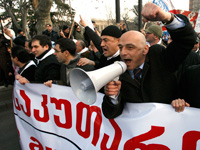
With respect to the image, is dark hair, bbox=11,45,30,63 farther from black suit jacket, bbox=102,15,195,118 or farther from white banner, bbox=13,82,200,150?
black suit jacket, bbox=102,15,195,118

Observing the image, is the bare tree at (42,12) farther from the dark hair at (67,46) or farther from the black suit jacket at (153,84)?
the black suit jacket at (153,84)

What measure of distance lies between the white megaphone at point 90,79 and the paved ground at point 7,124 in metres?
2.66

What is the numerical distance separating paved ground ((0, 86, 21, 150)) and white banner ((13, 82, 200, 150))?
112 cm

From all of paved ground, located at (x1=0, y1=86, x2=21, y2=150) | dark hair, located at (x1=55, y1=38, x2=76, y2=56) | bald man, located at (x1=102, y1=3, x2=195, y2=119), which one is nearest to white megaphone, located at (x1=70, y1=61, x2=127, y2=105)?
bald man, located at (x1=102, y1=3, x2=195, y2=119)

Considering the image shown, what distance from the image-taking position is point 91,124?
1.98m

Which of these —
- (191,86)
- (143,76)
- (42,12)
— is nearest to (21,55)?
(143,76)

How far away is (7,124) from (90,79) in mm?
3927

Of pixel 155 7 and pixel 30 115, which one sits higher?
pixel 155 7

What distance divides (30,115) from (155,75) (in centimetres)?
171

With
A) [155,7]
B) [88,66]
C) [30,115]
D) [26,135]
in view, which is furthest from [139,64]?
[26,135]

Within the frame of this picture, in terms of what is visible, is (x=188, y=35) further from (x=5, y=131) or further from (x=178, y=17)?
(x=5, y=131)

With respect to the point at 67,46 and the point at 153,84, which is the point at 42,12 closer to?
the point at 67,46

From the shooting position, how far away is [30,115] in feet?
8.28

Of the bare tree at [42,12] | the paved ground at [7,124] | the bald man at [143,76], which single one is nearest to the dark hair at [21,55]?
the paved ground at [7,124]
